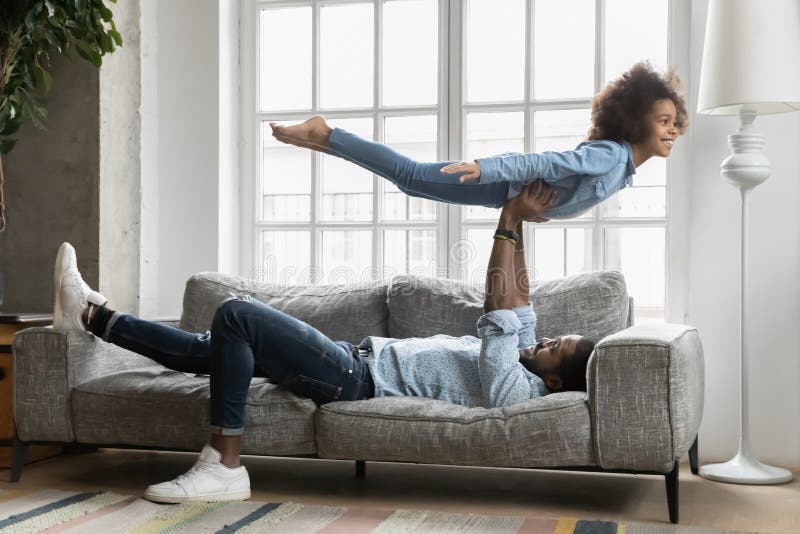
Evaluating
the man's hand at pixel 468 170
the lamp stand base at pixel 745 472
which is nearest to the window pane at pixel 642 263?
the lamp stand base at pixel 745 472

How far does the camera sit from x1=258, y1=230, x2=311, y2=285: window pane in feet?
13.8

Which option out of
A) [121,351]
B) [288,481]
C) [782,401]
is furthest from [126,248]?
[782,401]

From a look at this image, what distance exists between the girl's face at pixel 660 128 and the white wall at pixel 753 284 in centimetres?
95

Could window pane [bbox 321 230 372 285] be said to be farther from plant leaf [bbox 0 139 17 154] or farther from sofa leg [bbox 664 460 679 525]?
sofa leg [bbox 664 460 679 525]

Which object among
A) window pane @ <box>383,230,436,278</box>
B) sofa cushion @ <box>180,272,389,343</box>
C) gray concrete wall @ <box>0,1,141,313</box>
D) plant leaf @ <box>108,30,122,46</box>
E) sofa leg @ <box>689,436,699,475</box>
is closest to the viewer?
sofa leg @ <box>689,436,699,475</box>

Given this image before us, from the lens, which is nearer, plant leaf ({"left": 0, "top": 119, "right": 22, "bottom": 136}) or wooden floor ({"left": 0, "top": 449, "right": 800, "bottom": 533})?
wooden floor ({"left": 0, "top": 449, "right": 800, "bottom": 533})

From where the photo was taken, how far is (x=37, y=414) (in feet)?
10.1

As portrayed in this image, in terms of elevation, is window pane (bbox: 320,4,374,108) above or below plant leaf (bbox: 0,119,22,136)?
above

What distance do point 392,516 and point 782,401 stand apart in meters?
1.76

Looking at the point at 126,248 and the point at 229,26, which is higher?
the point at 229,26

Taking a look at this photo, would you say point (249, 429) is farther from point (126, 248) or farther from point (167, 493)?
point (126, 248)

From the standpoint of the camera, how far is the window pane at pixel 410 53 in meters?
4.09

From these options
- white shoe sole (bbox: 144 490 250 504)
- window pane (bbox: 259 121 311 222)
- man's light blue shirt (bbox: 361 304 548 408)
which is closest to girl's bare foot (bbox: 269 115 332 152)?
man's light blue shirt (bbox: 361 304 548 408)

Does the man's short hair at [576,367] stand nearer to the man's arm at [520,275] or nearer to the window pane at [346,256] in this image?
the man's arm at [520,275]
